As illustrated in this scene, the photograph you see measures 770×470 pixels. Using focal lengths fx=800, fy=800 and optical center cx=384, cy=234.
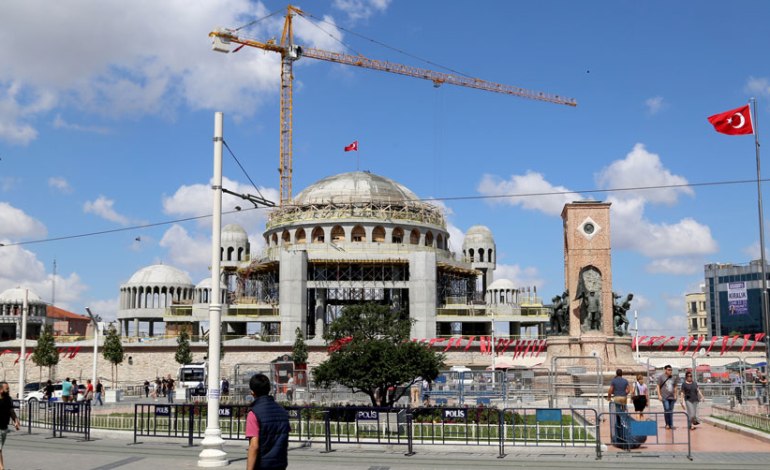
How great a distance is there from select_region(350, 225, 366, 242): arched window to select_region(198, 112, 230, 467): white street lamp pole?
6343 centimetres

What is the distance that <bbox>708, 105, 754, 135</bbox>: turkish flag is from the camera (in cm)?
3052

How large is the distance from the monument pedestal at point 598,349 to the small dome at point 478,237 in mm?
62697

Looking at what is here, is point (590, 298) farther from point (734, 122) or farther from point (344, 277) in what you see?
point (344, 277)

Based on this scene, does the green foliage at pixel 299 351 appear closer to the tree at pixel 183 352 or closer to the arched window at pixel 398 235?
the tree at pixel 183 352

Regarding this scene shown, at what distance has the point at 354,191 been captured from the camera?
278ft

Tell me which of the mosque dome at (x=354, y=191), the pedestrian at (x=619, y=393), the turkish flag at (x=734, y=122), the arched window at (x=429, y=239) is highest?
the mosque dome at (x=354, y=191)

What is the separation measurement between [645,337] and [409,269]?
2315cm

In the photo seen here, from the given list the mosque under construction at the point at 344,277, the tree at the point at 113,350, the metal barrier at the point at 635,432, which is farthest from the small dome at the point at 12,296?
the metal barrier at the point at 635,432

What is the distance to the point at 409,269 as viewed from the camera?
7800 cm

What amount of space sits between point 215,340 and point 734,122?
22.9 meters

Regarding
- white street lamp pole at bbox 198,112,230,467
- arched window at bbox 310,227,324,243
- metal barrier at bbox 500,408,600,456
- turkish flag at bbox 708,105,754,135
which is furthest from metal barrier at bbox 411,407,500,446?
arched window at bbox 310,227,324,243

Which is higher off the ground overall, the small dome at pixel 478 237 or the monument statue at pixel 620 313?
the small dome at pixel 478 237

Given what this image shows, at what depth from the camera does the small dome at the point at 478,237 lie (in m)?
97.5

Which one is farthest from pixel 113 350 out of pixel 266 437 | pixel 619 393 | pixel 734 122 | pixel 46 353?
pixel 266 437
